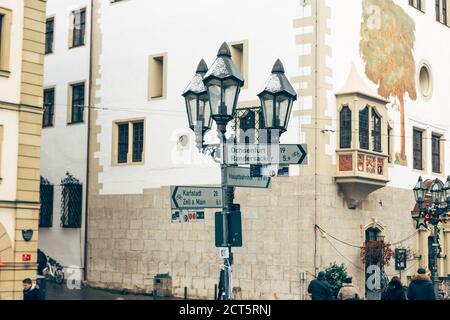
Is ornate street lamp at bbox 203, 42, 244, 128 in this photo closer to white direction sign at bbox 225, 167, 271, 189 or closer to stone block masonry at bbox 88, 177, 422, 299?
white direction sign at bbox 225, 167, 271, 189

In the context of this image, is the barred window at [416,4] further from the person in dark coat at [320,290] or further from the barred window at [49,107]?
the person in dark coat at [320,290]

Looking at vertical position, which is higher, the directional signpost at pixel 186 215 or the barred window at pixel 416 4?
the barred window at pixel 416 4

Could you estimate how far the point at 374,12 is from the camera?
101ft

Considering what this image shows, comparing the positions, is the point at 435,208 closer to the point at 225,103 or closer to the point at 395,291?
the point at 395,291

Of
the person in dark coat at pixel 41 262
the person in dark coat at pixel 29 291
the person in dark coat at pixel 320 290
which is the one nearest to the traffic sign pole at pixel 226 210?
the person in dark coat at pixel 320 290

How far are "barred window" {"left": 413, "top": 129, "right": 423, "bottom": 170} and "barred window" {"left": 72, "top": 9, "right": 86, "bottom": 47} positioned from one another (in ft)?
48.4

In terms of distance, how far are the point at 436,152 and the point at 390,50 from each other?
19.5ft

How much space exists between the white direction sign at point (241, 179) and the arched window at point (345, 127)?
14857 millimetres

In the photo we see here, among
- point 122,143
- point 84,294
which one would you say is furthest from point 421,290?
point 122,143

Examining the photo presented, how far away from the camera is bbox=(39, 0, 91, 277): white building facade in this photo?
34188 millimetres

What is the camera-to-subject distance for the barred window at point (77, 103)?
3472 cm

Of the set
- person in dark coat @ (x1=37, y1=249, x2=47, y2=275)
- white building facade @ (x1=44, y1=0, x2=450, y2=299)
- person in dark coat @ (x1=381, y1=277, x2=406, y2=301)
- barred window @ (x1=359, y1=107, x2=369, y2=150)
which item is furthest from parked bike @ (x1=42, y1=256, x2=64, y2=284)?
person in dark coat @ (x1=381, y1=277, x2=406, y2=301)
